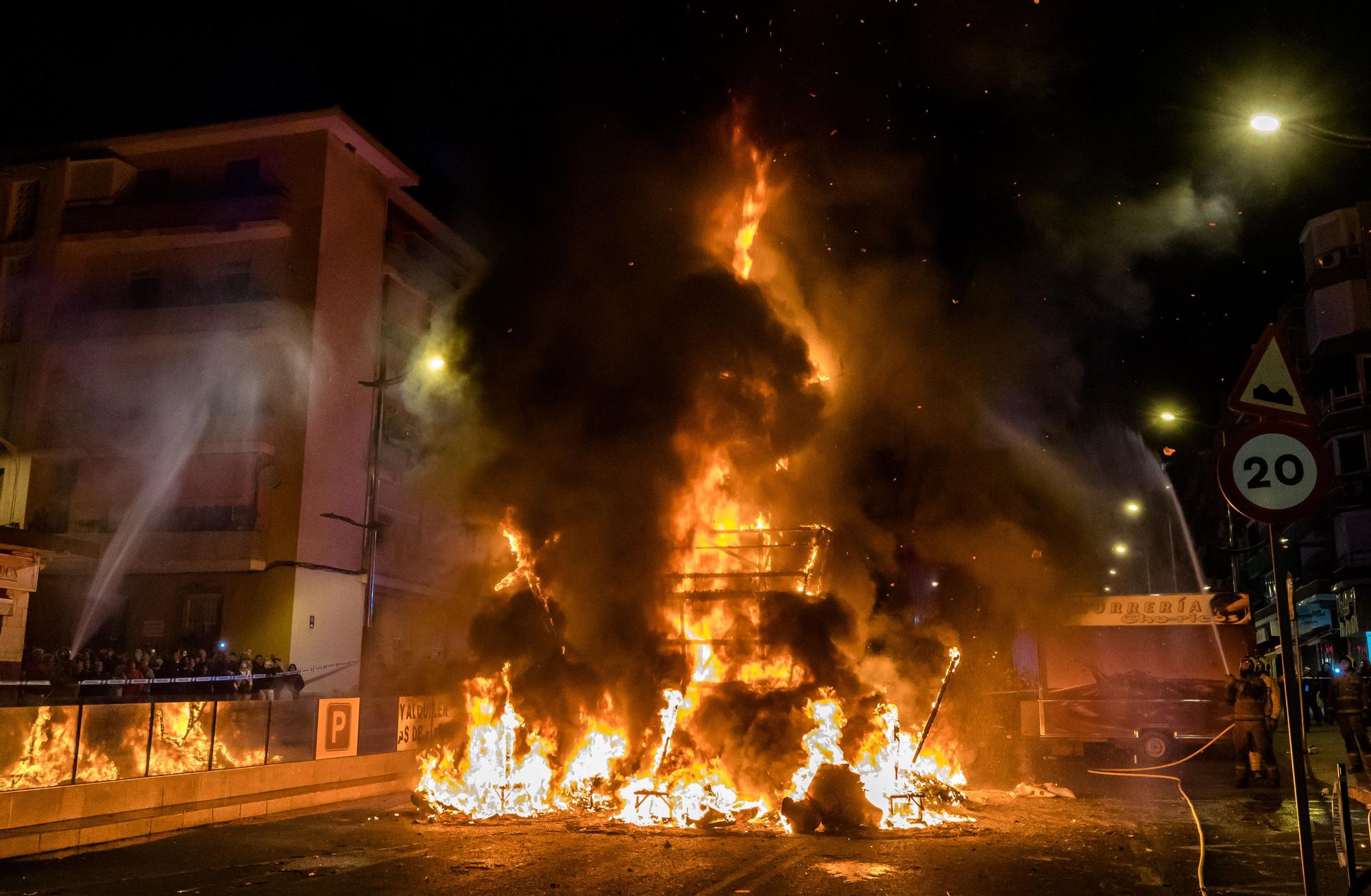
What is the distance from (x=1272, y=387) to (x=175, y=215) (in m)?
32.2

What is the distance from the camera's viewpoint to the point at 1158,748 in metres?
19.3

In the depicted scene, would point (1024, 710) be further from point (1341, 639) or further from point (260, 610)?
point (1341, 639)

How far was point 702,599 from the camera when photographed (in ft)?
44.3

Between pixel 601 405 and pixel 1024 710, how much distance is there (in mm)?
11253

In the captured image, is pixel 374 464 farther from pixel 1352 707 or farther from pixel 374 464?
pixel 1352 707

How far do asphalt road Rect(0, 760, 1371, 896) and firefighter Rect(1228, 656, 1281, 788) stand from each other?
2729 mm

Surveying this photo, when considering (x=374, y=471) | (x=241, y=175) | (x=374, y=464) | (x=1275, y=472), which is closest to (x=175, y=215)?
(x=241, y=175)

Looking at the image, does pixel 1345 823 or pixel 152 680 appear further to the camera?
pixel 152 680

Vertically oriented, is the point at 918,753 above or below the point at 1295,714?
below

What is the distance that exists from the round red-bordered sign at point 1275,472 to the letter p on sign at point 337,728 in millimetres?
13208

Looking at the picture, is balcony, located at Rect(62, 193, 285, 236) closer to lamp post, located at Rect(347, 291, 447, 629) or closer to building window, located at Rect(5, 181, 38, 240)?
building window, located at Rect(5, 181, 38, 240)

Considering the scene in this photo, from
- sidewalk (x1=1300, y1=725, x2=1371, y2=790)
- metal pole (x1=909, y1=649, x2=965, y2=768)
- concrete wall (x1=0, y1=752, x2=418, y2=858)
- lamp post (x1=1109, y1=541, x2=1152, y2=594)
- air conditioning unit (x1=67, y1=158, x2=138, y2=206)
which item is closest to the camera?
concrete wall (x1=0, y1=752, x2=418, y2=858)

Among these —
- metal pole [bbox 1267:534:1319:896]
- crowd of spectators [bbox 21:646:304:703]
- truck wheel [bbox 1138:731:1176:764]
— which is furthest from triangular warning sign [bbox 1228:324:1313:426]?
crowd of spectators [bbox 21:646:304:703]

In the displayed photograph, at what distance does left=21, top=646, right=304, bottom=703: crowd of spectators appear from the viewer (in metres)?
20.0
